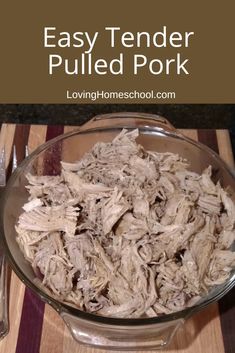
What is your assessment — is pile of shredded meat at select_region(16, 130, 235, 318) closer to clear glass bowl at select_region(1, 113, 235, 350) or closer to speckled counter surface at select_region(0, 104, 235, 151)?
clear glass bowl at select_region(1, 113, 235, 350)

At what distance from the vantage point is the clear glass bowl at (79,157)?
816mm

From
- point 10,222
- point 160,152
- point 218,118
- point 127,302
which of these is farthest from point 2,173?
point 218,118

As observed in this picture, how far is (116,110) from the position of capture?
1.52 m

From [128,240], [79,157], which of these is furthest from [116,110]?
[128,240]

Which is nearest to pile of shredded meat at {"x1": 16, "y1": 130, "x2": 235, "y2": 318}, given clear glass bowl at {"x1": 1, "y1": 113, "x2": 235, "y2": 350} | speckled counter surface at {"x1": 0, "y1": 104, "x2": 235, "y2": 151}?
clear glass bowl at {"x1": 1, "y1": 113, "x2": 235, "y2": 350}

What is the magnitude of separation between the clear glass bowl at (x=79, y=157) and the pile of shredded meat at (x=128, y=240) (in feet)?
0.09

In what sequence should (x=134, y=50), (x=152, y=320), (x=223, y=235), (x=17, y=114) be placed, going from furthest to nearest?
(x=17, y=114), (x=134, y=50), (x=223, y=235), (x=152, y=320)

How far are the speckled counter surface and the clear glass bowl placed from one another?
34 centimetres

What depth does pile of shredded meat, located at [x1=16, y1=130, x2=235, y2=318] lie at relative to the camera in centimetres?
86

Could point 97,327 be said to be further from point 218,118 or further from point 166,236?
point 218,118

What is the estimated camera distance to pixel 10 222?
3.11ft

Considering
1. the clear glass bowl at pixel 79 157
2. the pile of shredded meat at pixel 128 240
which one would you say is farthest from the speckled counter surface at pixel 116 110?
Result: the pile of shredded meat at pixel 128 240

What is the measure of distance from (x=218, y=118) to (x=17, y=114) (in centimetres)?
54

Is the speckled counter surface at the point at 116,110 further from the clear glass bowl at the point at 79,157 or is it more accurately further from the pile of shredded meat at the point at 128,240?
the pile of shredded meat at the point at 128,240
